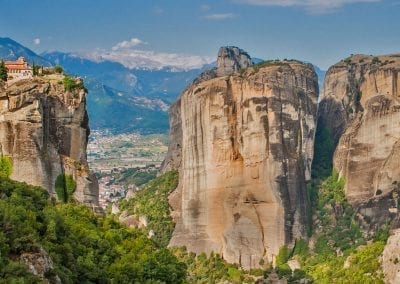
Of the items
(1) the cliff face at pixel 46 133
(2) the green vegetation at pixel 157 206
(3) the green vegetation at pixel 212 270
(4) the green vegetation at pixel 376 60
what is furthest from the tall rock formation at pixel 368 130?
(1) the cliff face at pixel 46 133

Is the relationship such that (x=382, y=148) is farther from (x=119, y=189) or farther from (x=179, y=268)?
(x=119, y=189)

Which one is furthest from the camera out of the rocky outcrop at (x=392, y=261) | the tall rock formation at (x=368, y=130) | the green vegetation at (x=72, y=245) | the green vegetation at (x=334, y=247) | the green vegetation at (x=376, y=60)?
the green vegetation at (x=376, y=60)

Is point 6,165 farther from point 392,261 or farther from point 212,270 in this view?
point 212,270

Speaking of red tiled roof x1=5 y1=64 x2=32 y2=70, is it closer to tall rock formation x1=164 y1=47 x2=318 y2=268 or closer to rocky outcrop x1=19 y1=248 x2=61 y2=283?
tall rock formation x1=164 y1=47 x2=318 y2=268

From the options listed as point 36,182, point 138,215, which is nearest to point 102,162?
point 138,215

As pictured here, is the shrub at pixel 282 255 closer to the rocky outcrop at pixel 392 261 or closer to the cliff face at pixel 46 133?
the rocky outcrop at pixel 392 261

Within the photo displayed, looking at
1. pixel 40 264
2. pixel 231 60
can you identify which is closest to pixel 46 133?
pixel 40 264
